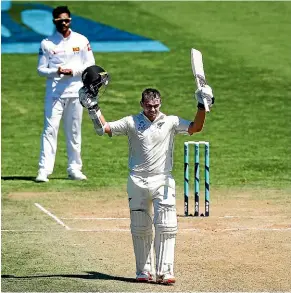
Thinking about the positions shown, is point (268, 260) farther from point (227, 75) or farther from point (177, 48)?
point (177, 48)

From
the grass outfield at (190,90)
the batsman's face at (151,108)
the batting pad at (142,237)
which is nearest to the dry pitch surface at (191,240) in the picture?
the batting pad at (142,237)

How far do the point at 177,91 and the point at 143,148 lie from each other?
1461cm

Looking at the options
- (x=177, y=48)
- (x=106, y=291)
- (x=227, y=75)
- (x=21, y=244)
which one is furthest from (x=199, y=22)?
(x=106, y=291)

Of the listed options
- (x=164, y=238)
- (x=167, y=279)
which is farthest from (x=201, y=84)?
(x=167, y=279)

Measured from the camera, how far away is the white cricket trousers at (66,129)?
20547 mm

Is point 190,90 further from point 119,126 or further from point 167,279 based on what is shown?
point 167,279

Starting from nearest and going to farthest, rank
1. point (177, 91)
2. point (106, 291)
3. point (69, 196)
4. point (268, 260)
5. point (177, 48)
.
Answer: point (106, 291), point (268, 260), point (69, 196), point (177, 91), point (177, 48)

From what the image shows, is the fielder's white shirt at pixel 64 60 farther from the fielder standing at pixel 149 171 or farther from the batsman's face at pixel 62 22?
the fielder standing at pixel 149 171

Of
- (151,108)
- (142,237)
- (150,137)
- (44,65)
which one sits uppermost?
(44,65)

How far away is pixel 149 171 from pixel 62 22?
7.33m

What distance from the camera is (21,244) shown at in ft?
51.0

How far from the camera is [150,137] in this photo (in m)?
13.4

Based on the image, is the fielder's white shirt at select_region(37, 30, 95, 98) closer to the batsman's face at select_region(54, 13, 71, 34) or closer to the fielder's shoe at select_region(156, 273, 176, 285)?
the batsman's face at select_region(54, 13, 71, 34)

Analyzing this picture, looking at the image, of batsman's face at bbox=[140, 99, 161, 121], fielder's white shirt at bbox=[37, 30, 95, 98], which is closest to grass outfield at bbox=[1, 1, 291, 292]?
fielder's white shirt at bbox=[37, 30, 95, 98]
